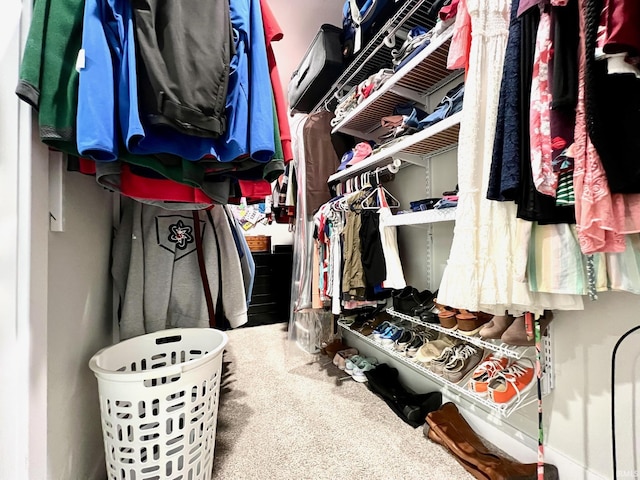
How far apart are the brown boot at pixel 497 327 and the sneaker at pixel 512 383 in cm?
16

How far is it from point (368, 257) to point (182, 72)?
110cm

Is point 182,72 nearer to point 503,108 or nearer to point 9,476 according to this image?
point 503,108

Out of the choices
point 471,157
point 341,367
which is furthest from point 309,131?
point 341,367

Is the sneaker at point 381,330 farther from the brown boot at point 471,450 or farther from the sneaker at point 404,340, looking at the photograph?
the brown boot at point 471,450

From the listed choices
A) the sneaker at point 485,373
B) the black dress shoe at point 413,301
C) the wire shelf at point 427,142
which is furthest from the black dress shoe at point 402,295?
the wire shelf at point 427,142

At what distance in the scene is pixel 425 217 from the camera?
113cm

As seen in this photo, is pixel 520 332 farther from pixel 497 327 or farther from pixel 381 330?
pixel 381 330

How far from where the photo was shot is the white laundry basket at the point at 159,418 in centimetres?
71

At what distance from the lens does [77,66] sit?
58 centimetres

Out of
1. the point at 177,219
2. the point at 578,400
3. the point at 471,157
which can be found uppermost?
the point at 471,157

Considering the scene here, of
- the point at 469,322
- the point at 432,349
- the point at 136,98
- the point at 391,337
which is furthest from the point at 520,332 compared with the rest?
the point at 136,98

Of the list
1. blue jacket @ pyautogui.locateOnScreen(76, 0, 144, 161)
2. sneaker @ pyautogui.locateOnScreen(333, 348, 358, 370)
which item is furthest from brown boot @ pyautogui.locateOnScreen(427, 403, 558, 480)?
blue jacket @ pyautogui.locateOnScreen(76, 0, 144, 161)

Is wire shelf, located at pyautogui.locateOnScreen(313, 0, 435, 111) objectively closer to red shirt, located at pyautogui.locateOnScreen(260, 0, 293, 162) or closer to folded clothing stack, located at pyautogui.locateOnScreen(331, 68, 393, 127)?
folded clothing stack, located at pyautogui.locateOnScreen(331, 68, 393, 127)

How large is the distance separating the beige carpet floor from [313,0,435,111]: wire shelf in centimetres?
186
